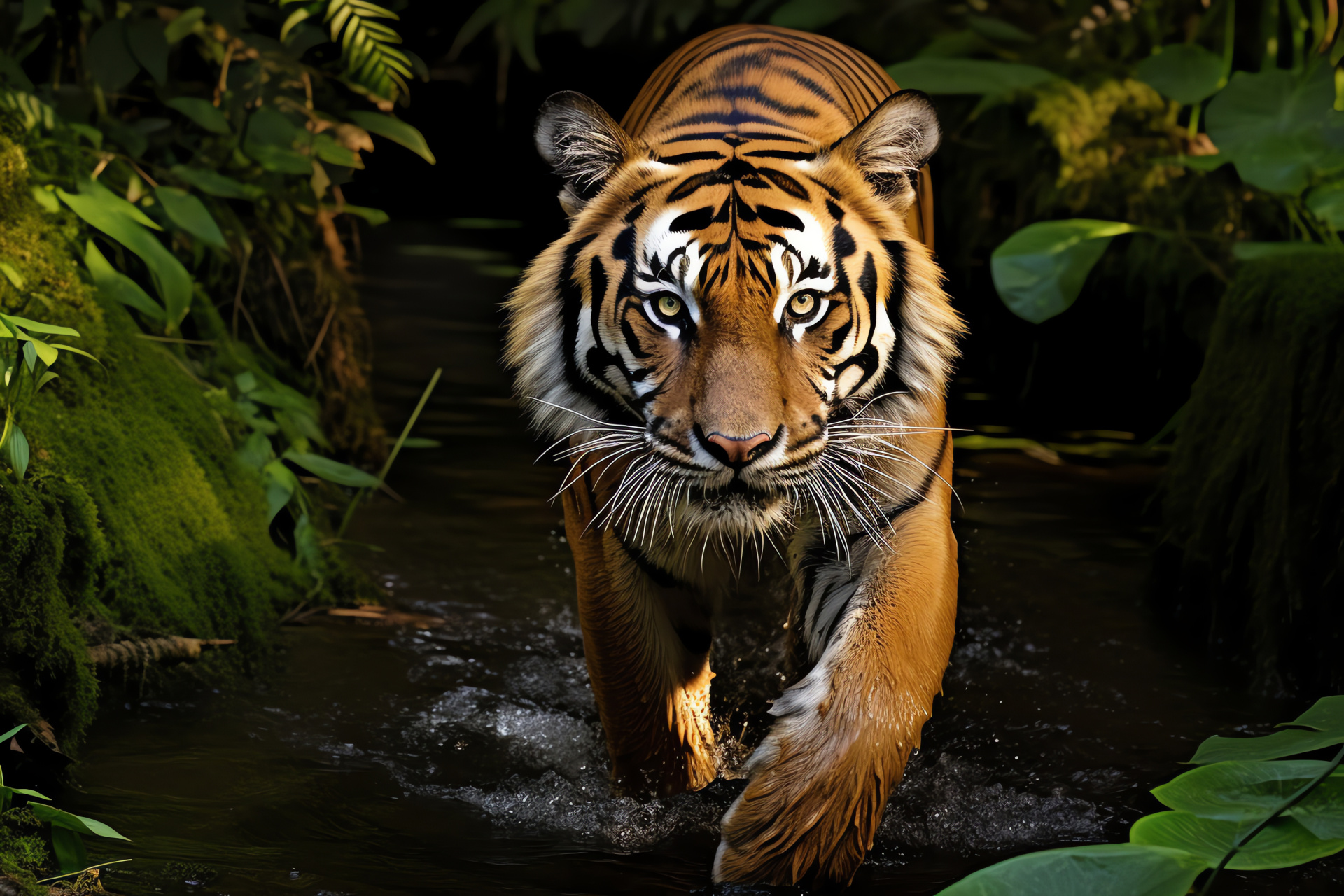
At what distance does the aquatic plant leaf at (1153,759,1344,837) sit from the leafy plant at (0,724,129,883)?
1.15m

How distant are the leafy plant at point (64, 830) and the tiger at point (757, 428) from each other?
2.67 feet

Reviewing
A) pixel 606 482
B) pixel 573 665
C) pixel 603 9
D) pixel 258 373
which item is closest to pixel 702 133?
pixel 606 482

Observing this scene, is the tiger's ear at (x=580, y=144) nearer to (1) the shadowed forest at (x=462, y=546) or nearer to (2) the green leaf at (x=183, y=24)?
(1) the shadowed forest at (x=462, y=546)

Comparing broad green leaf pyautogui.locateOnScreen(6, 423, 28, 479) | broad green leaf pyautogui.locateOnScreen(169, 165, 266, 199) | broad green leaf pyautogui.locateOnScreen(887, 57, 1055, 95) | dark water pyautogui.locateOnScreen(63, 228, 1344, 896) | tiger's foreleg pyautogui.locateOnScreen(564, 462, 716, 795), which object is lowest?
dark water pyautogui.locateOnScreen(63, 228, 1344, 896)

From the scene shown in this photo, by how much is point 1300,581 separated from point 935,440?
39.4 inches

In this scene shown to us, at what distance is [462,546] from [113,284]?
3.79 ft

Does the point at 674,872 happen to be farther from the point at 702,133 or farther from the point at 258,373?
the point at 258,373

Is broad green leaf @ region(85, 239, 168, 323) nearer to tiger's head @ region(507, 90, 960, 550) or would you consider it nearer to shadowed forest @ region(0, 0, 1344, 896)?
shadowed forest @ region(0, 0, 1344, 896)

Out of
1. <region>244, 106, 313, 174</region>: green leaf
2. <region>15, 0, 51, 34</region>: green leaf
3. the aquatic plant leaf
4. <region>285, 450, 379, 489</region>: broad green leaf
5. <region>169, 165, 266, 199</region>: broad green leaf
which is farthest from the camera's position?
<region>244, 106, 313, 174</region>: green leaf

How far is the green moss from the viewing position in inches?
104

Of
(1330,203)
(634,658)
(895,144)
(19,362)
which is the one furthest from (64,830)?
(1330,203)

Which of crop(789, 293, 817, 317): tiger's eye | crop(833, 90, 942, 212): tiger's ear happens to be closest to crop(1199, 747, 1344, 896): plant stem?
crop(789, 293, 817, 317): tiger's eye

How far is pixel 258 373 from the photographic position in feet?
10.6

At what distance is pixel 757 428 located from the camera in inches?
70.2
